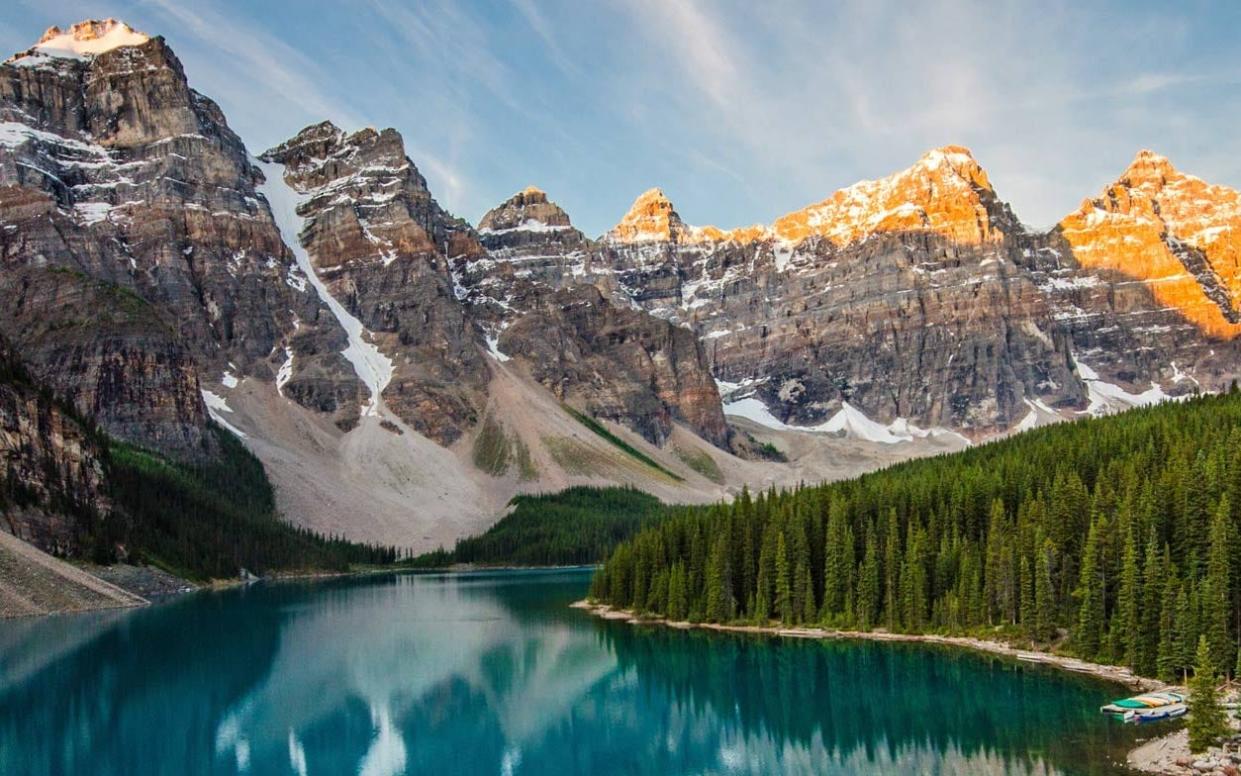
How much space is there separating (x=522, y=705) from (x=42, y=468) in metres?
79.4

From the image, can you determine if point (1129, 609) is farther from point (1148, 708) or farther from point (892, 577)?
point (892, 577)

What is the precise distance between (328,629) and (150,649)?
16791 mm

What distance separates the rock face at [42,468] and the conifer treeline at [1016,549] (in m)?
54.4

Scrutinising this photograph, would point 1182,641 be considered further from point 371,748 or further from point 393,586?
point 393,586

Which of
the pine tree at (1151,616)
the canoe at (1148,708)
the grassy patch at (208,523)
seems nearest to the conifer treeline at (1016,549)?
the pine tree at (1151,616)

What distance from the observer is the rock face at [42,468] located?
10975cm

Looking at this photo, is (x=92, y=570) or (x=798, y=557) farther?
(x=92, y=570)

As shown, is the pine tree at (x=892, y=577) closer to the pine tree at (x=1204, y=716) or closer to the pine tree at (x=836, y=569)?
the pine tree at (x=836, y=569)

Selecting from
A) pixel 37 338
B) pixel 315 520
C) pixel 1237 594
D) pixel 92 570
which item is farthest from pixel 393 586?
pixel 1237 594

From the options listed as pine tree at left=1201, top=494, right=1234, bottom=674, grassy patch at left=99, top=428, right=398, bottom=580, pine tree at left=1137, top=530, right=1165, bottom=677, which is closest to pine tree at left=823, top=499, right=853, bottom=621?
pine tree at left=1137, top=530, right=1165, bottom=677

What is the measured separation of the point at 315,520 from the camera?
641 ft

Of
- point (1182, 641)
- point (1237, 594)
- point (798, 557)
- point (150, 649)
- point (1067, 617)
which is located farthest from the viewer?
point (798, 557)

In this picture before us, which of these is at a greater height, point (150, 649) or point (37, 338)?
point (37, 338)

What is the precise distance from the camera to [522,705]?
6056cm
